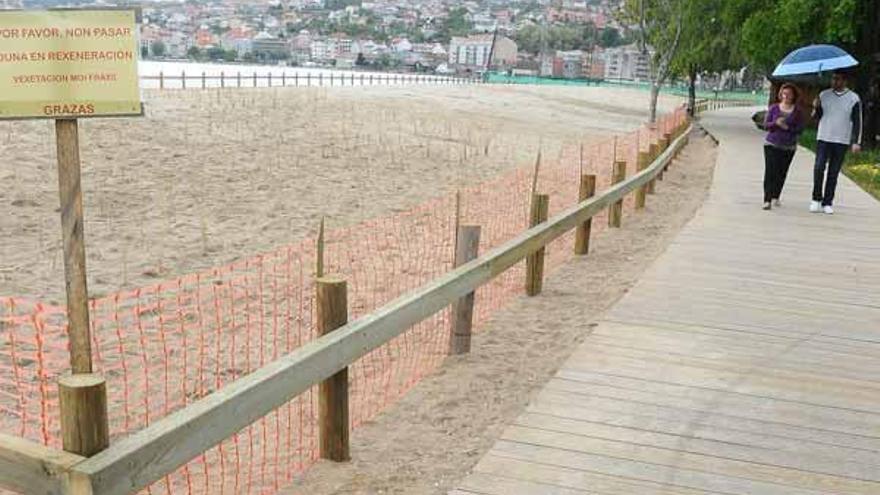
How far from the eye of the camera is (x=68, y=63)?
3.47m

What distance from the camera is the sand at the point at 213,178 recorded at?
9.88m

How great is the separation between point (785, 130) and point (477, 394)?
6.60 m

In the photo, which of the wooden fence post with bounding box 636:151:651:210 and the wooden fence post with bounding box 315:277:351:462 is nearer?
the wooden fence post with bounding box 315:277:351:462

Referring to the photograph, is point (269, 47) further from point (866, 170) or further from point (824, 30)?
point (866, 170)

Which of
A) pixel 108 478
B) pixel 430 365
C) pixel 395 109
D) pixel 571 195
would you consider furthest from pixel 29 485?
pixel 395 109

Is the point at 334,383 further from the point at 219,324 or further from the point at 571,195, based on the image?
the point at 571,195


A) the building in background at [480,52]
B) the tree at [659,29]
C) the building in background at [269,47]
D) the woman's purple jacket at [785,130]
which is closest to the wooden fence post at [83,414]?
the woman's purple jacket at [785,130]

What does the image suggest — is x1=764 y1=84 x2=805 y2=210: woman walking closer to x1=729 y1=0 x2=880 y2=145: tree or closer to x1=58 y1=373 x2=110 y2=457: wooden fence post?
x1=58 y1=373 x2=110 y2=457: wooden fence post

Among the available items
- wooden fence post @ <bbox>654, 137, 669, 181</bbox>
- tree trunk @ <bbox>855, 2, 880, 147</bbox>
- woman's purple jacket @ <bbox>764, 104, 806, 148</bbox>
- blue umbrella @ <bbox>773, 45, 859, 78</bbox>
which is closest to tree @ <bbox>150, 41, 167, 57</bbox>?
woman's purple jacket @ <bbox>764, 104, 806, 148</bbox>

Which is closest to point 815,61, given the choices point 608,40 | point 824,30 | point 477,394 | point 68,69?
point 477,394

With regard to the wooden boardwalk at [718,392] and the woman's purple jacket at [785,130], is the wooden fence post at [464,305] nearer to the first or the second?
the wooden boardwalk at [718,392]

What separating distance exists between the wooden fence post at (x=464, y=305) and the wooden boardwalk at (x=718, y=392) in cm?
81

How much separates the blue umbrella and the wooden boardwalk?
3.69 m

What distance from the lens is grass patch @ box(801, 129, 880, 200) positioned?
13780mm
